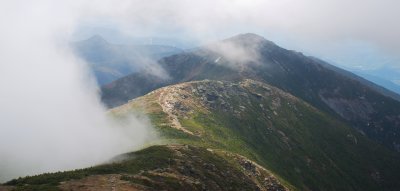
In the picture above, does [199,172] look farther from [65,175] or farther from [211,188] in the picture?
[65,175]

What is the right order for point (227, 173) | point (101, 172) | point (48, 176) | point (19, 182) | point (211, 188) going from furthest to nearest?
point (227, 173), point (211, 188), point (101, 172), point (48, 176), point (19, 182)

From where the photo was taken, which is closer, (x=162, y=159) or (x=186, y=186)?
(x=186, y=186)

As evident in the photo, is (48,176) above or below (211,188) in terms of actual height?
above

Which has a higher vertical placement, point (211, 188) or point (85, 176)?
point (85, 176)

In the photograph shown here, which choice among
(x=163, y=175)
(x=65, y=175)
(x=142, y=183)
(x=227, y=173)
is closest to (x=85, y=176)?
(x=65, y=175)

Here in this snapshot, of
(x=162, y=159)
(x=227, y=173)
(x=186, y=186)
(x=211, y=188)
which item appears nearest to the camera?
(x=186, y=186)

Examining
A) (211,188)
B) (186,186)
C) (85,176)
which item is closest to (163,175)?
(186,186)

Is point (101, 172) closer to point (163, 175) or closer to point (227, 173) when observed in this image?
point (163, 175)

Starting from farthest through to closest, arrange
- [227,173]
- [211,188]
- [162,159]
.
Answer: [227,173], [162,159], [211,188]

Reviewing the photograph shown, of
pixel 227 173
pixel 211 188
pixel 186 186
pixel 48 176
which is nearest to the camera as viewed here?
pixel 48 176
